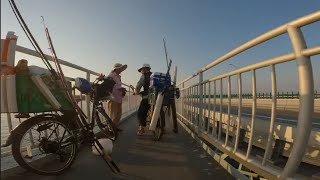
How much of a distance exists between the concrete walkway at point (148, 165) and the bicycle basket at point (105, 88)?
0.97 metres

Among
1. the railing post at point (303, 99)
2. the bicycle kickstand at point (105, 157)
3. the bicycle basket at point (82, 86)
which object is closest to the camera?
the railing post at point (303, 99)

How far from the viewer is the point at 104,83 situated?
24.0 feet

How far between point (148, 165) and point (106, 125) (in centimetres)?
270

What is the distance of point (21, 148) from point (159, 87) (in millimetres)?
4965

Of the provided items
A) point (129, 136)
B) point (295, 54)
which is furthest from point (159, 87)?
point (295, 54)

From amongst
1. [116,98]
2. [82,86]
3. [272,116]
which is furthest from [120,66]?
[272,116]

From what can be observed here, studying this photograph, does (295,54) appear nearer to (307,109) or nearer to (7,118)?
(307,109)

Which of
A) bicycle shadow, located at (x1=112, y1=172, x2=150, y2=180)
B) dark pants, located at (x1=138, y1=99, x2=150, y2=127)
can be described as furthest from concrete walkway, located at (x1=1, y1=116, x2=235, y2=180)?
dark pants, located at (x1=138, y1=99, x2=150, y2=127)

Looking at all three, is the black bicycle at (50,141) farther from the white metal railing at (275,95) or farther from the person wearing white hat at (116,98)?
the person wearing white hat at (116,98)

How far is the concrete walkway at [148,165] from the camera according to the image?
4.70m

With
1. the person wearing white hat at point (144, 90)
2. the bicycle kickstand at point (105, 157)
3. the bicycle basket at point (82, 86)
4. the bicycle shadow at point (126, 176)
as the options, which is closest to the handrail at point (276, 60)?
the bicycle shadow at point (126, 176)

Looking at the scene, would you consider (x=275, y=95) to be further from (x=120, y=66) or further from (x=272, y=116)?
(x=120, y=66)

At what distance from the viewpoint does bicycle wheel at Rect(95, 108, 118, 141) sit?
7.83m

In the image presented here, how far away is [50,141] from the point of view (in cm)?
494
